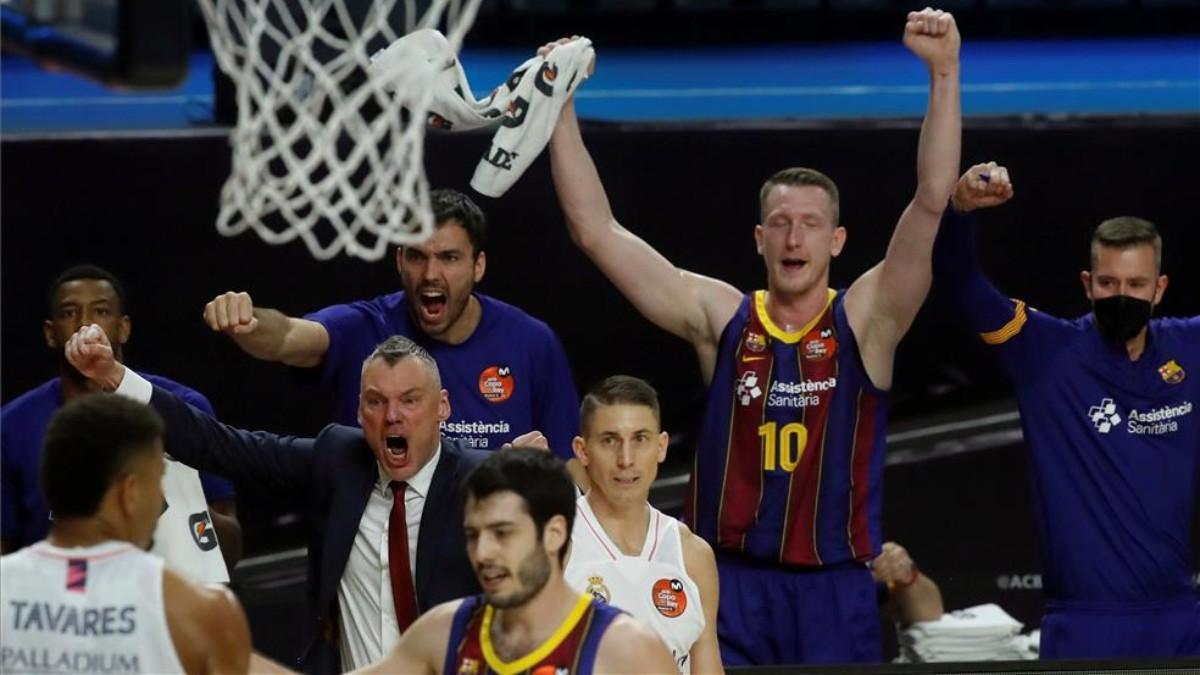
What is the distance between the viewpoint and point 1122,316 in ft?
19.0

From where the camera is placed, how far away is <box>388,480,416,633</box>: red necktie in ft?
16.2

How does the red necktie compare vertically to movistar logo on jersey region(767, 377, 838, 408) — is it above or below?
below

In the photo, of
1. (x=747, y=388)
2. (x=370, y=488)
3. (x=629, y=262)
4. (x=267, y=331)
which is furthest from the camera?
(x=629, y=262)

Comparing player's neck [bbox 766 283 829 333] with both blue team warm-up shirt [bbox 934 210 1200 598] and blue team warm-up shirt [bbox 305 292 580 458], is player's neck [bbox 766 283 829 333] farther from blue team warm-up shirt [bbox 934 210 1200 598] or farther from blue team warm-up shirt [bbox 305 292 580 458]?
blue team warm-up shirt [bbox 305 292 580 458]

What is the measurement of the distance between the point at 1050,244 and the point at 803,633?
2258 millimetres

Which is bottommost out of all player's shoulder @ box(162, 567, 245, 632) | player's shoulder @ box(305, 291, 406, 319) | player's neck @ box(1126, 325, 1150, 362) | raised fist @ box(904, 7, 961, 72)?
player's shoulder @ box(162, 567, 245, 632)

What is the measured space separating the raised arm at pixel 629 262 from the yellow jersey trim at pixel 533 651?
182 cm

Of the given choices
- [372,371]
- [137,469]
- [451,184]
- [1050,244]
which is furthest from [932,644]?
[137,469]

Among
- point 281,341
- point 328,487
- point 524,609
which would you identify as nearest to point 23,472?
point 281,341

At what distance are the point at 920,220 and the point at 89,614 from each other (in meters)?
2.66

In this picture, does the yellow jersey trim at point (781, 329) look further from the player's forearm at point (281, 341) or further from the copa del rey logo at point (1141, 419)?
the player's forearm at point (281, 341)

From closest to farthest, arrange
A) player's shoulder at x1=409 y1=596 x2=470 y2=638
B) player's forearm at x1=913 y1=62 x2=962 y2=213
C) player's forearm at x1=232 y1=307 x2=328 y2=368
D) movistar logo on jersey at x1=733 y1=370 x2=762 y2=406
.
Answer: player's shoulder at x1=409 y1=596 x2=470 y2=638 < player's forearm at x1=232 y1=307 x2=328 y2=368 < player's forearm at x1=913 y1=62 x2=962 y2=213 < movistar logo on jersey at x1=733 y1=370 x2=762 y2=406

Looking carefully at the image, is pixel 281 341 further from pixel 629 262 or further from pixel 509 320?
pixel 629 262

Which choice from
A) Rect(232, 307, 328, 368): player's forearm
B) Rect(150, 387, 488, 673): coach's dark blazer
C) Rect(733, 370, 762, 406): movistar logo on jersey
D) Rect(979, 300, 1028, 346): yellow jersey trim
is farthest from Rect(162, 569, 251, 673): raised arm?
Rect(979, 300, 1028, 346): yellow jersey trim
